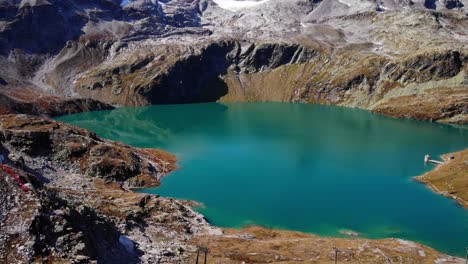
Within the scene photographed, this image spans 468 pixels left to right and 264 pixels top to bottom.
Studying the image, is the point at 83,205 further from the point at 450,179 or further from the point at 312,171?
the point at 450,179

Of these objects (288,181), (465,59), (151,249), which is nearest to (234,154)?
(288,181)

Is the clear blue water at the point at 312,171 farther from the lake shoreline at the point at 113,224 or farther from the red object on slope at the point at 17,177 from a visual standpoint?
the red object on slope at the point at 17,177

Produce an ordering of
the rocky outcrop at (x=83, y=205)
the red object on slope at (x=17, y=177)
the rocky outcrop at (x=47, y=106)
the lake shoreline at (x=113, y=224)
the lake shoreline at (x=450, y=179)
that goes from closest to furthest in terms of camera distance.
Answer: the rocky outcrop at (x=83, y=205) → the lake shoreline at (x=113, y=224) → the red object on slope at (x=17, y=177) → the lake shoreline at (x=450, y=179) → the rocky outcrop at (x=47, y=106)

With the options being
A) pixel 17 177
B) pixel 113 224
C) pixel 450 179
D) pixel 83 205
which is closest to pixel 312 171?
pixel 450 179

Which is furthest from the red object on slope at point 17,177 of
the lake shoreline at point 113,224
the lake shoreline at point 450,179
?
the lake shoreline at point 450,179

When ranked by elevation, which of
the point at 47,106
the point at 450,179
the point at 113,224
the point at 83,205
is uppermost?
the point at 83,205
